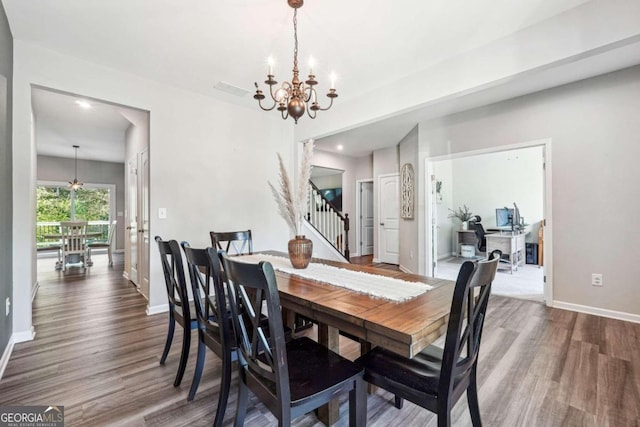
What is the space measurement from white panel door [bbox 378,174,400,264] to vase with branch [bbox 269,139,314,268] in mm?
4556

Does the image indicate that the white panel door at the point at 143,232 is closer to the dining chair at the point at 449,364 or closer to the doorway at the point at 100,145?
Result: the doorway at the point at 100,145

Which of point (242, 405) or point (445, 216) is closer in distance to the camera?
point (242, 405)

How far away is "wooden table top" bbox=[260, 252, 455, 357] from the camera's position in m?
0.99

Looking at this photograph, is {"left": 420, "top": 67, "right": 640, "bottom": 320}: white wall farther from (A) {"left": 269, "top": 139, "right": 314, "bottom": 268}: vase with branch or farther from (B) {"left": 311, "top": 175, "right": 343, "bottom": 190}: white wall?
(B) {"left": 311, "top": 175, "right": 343, "bottom": 190}: white wall

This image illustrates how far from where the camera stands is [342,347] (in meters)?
2.41

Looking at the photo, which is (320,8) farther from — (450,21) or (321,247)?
(321,247)

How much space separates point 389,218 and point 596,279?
3675 mm

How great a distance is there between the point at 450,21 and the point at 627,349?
119 inches

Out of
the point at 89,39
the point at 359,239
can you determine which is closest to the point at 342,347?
the point at 89,39

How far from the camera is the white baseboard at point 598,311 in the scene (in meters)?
2.98

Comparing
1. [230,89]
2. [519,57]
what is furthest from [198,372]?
[519,57]

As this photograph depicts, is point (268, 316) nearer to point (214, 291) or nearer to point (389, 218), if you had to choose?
point (214, 291)

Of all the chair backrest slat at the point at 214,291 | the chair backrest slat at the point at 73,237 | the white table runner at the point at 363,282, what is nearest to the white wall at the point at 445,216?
the white table runner at the point at 363,282

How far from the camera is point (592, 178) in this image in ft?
10.6
